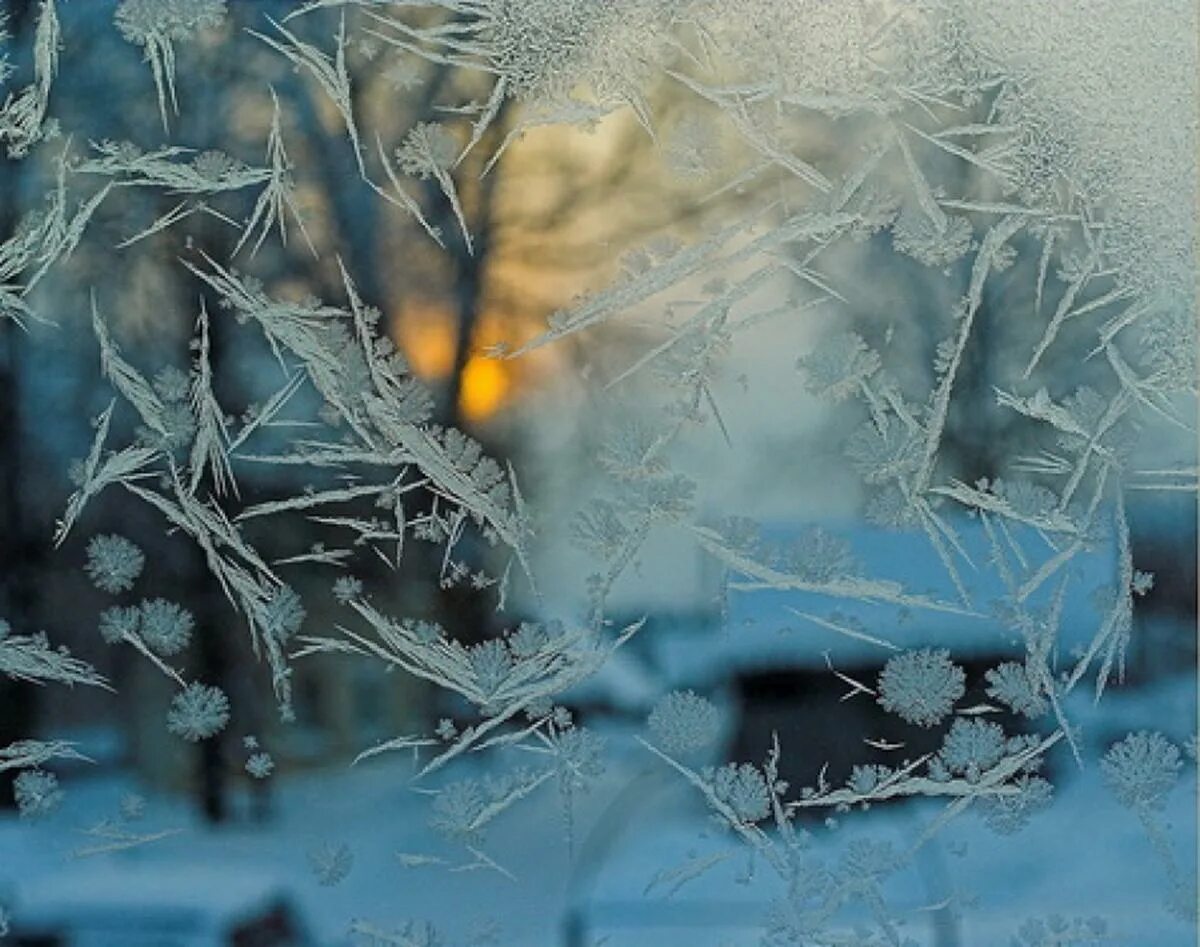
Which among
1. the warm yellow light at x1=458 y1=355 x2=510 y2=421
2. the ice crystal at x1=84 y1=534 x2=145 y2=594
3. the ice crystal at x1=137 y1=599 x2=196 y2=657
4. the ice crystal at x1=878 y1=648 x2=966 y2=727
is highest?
the warm yellow light at x1=458 y1=355 x2=510 y2=421

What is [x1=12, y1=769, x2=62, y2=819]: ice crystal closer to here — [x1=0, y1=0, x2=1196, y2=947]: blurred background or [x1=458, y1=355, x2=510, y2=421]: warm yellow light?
[x1=0, y1=0, x2=1196, y2=947]: blurred background

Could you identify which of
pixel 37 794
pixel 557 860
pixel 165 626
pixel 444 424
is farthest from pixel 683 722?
pixel 37 794

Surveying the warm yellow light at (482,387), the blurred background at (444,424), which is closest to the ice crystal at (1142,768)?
the blurred background at (444,424)

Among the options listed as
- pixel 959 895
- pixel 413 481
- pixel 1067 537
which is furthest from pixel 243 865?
pixel 1067 537

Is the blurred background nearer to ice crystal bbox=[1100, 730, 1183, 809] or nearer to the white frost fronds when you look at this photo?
the white frost fronds

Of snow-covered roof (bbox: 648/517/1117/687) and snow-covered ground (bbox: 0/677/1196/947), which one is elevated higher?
snow-covered roof (bbox: 648/517/1117/687)

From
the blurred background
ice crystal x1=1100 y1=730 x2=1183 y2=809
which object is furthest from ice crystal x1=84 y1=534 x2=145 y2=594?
ice crystal x1=1100 y1=730 x2=1183 y2=809

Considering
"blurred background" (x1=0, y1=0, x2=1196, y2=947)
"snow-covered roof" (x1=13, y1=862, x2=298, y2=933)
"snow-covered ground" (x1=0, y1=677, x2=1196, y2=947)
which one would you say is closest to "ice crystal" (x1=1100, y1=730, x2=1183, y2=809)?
"snow-covered ground" (x1=0, y1=677, x2=1196, y2=947)
